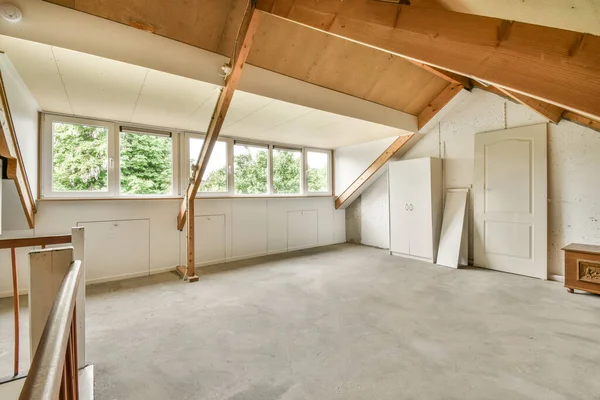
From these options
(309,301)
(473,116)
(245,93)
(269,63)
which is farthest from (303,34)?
(473,116)

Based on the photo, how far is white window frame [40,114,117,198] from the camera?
10.7 ft

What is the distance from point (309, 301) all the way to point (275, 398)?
Result: 4.45 feet

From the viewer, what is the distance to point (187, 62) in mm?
2408

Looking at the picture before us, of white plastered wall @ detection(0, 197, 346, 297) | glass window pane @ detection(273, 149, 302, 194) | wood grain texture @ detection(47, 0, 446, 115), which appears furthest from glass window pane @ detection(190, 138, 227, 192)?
wood grain texture @ detection(47, 0, 446, 115)

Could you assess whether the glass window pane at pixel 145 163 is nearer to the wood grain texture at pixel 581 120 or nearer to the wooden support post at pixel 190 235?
the wooden support post at pixel 190 235

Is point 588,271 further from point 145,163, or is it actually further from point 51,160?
point 51,160

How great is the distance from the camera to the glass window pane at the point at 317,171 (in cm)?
590

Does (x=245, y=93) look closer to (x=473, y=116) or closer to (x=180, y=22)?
(x=180, y=22)

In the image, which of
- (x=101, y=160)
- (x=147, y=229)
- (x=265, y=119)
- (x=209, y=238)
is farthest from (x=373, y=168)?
(x=101, y=160)

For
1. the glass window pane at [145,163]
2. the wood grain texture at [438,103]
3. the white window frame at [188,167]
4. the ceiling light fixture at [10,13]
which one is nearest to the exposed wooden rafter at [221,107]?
the white window frame at [188,167]

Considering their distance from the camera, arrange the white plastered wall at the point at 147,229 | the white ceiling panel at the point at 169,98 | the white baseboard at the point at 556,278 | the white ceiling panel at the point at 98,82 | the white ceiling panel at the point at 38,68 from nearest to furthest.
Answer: the white ceiling panel at the point at 38,68
the white ceiling panel at the point at 98,82
the white ceiling panel at the point at 169,98
the white plastered wall at the point at 147,229
the white baseboard at the point at 556,278

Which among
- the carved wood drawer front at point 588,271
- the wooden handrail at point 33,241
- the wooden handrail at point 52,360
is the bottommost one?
the carved wood drawer front at point 588,271

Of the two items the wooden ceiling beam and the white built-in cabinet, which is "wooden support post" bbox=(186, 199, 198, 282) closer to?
the wooden ceiling beam

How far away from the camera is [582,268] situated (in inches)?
114
